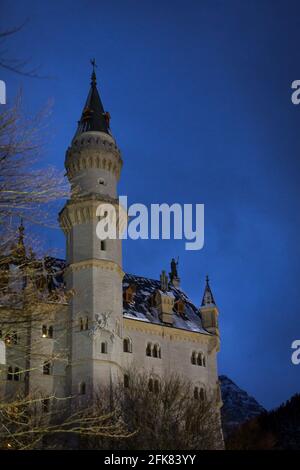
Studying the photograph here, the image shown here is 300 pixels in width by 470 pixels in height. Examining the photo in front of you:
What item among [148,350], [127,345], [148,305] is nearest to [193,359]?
[148,350]

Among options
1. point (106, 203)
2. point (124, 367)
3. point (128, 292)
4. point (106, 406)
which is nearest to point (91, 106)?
point (106, 203)

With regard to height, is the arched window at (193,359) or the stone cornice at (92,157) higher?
the stone cornice at (92,157)

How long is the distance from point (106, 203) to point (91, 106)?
37.9 feet

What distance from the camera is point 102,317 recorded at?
5794 centimetres

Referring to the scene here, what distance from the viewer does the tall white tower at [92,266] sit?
184 ft

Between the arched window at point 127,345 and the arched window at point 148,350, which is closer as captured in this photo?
the arched window at point 127,345

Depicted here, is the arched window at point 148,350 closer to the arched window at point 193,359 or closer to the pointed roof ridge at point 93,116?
the arched window at point 193,359

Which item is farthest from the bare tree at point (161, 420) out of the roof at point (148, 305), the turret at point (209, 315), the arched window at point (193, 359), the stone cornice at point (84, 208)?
the turret at point (209, 315)

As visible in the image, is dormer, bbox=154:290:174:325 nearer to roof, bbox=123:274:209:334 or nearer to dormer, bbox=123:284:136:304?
roof, bbox=123:274:209:334

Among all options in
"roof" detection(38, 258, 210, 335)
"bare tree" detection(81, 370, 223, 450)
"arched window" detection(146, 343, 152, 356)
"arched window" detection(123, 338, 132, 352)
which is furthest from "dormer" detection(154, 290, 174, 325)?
"bare tree" detection(81, 370, 223, 450)

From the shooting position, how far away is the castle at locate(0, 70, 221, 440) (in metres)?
56.3

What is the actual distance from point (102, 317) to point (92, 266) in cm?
448
